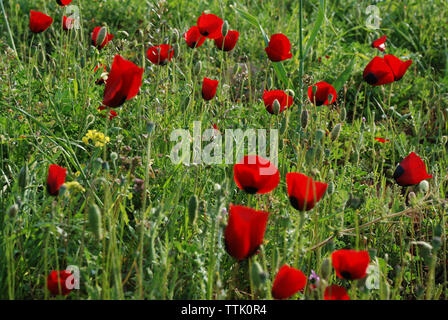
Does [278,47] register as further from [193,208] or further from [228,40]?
[193,208]

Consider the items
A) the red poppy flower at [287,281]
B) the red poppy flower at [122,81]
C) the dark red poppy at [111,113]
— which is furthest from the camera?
the dark red poppy at [111,113]

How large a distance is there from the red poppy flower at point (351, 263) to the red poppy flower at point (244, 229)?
0.18 metres

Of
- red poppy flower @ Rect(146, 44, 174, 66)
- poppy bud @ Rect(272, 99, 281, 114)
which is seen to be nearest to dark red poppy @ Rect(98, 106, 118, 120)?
red poppy flower @ Rect(146, 44, 174, 66)

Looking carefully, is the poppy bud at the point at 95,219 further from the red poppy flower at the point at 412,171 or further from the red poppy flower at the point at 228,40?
the red poppy flower at the point at 228,40

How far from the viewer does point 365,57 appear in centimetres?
291

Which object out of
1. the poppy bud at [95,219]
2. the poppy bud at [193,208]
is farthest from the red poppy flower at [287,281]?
the poppy bud at [95,219]

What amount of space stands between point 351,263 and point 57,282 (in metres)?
0.64

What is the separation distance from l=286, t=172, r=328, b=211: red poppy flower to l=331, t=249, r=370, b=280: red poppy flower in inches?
5.5

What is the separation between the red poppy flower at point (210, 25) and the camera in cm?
206

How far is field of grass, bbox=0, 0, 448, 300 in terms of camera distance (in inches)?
53.7

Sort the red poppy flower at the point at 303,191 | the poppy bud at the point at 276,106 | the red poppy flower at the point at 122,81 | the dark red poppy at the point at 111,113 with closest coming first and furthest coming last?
the red poppy flower at the point at 303,191, the red poppy flower at the point at 122,81, the poppy bud at the point at 276,106, the dark red poppy at the point at 111,113

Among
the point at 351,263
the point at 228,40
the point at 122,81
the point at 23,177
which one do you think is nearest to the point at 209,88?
the point at 228,40

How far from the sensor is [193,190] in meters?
1.75

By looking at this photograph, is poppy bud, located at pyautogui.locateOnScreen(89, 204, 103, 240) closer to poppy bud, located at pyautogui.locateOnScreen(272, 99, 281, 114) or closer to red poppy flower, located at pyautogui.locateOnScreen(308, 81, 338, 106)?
poppy bud, located at pyautogui.locateOnScreen(272, 99, 281, 114)
